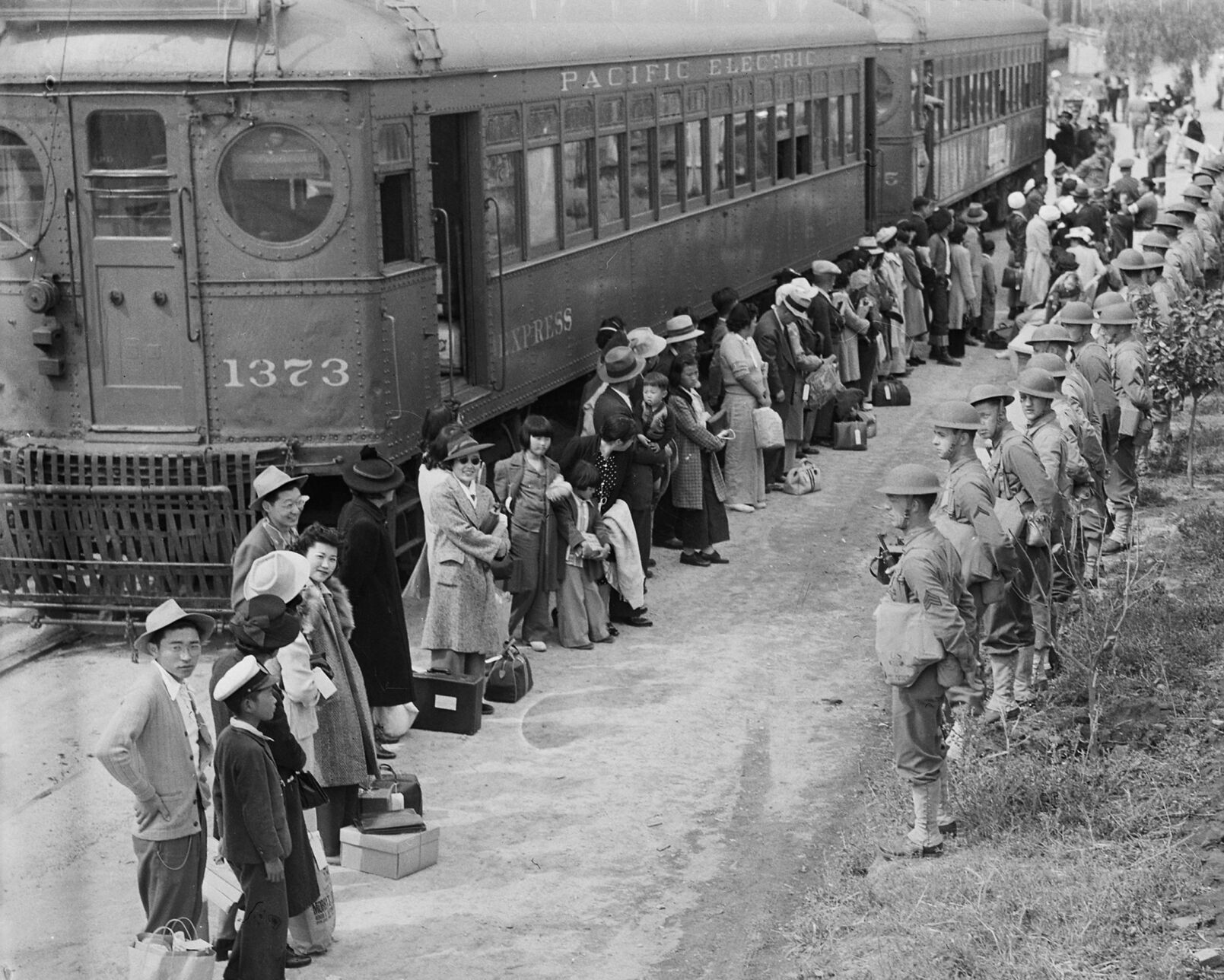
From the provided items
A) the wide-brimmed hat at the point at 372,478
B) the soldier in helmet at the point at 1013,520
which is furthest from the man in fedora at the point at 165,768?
the soldier in helmet at the point at 1013,520

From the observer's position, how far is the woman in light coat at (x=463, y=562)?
30.8 ft

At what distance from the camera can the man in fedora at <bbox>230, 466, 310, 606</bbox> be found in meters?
8.21

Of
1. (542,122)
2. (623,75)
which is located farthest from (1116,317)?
(623,75)

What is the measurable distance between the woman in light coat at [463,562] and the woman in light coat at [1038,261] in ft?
37.4

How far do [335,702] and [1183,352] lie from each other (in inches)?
334

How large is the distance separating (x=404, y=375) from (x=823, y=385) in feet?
18.3

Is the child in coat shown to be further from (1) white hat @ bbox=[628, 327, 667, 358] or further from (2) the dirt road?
(1) white hat @ bbox=[628, 327, 667, 358]

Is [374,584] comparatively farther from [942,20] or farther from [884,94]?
[942,20]

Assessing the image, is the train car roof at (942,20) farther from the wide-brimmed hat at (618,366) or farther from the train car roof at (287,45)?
the wide-brimmed hat at (618,366)

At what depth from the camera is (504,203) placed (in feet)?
39.6

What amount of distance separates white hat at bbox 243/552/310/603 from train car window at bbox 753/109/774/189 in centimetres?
1137

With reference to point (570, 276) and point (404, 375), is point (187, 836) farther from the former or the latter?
point (570, 276)

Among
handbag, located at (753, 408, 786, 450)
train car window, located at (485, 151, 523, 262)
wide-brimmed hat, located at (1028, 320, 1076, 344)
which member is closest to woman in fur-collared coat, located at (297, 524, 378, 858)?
train car window, located at (485, 151, 523, 262)

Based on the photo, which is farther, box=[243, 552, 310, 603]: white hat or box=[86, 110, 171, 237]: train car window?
box=[86, 110, 171, 237]: train car window
